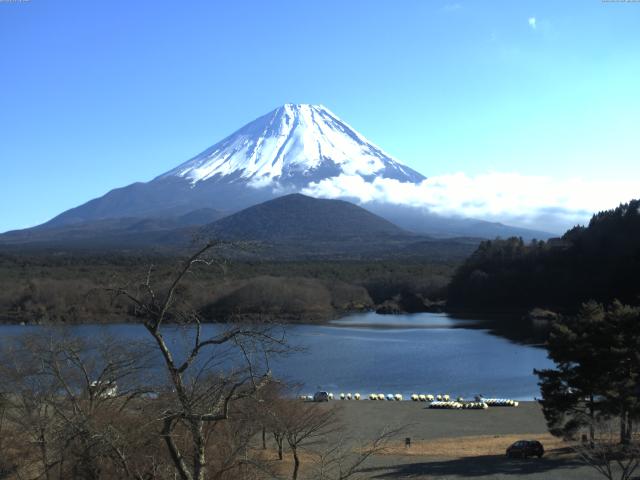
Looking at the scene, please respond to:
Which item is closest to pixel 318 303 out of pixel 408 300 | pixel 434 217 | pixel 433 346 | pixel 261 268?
pixel 408 300

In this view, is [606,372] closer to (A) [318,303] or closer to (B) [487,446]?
(B) [487,446]

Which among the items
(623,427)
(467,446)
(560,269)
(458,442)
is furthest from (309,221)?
(623,427)

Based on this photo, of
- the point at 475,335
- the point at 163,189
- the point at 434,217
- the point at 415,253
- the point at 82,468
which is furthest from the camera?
the point at 434,217

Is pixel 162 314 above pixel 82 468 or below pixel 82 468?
above

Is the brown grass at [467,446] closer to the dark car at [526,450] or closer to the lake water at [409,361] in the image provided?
the dark car at [526,450]

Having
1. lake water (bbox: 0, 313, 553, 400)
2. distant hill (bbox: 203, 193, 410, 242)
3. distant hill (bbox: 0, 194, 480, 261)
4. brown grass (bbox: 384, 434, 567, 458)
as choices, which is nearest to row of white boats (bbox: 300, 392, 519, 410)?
lake water (bbox: 0, 313, 553, 400)

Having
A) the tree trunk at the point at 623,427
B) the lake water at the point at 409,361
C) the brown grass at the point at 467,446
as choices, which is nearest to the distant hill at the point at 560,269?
the lake water at the point at 409,361

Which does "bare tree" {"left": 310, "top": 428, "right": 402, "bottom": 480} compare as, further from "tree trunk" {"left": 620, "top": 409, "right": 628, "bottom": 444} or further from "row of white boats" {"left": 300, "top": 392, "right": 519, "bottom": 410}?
"row of white boats" {"left": 300, "top": 392, "right": 519, "bottom": 410}
